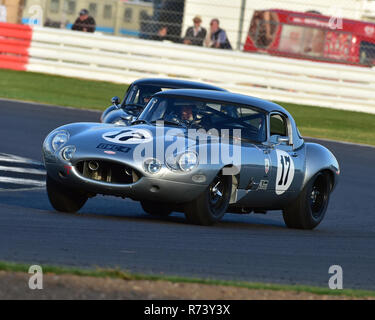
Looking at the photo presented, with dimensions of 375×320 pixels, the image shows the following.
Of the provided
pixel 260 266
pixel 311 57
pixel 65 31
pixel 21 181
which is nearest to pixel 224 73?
pixel 311 57

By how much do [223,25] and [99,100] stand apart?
6.39 meters

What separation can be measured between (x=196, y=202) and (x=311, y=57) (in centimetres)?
1547

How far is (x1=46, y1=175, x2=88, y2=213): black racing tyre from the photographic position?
8.45m

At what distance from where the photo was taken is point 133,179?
792 centimetres

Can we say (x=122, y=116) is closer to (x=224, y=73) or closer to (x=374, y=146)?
(x=374, y=146)

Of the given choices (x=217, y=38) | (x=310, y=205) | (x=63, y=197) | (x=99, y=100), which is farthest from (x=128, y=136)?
(x=217, y=38)

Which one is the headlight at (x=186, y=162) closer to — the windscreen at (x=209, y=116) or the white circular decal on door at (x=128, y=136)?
the white circular decal on door at (x=128, y=136)

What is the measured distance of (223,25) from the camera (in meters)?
26.0

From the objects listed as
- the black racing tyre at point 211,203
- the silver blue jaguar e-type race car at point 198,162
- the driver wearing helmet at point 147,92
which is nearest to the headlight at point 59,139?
the silver blue jaguar e-type race car at point 198,162

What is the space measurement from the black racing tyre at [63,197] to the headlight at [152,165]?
3.17 feet

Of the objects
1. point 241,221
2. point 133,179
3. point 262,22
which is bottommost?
point 241,221

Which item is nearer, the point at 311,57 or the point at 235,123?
the point at 235,123

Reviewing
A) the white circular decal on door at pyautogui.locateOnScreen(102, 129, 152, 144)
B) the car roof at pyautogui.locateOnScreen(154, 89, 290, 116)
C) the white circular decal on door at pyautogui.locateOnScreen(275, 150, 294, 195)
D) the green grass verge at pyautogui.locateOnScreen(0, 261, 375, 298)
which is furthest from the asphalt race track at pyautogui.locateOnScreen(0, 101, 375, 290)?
the car roof at pyautogui.locateOnScreen(154, 89, 290, 116)

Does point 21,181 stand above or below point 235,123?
below
